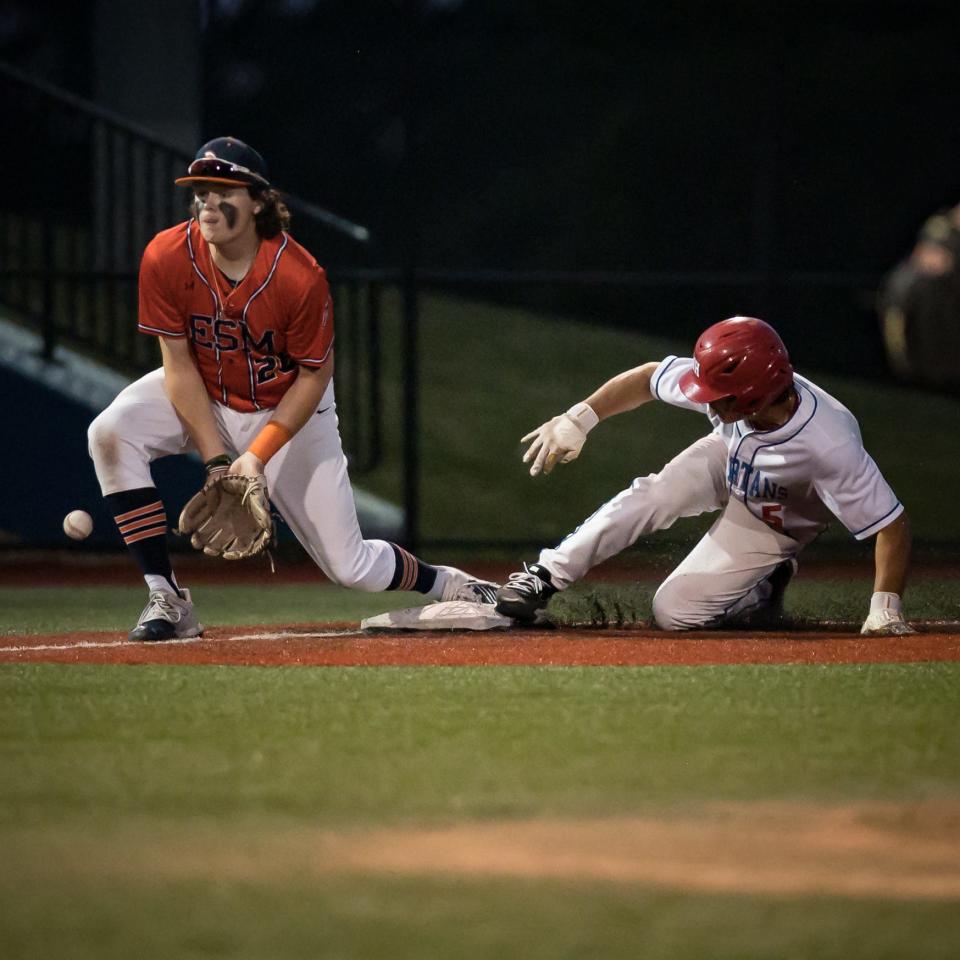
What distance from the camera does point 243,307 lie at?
20.8ft

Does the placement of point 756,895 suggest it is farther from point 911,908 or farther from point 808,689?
point 808,689

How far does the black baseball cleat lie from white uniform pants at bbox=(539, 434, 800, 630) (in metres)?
0.05

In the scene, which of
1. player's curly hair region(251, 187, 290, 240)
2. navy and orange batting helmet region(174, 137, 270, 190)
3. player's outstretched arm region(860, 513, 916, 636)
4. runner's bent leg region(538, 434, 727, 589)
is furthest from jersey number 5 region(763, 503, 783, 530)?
navy and orange batting helmet region(174, 137, 270, 190)

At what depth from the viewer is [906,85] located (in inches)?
787

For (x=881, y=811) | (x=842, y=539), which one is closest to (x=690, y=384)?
(x=881, y=811)

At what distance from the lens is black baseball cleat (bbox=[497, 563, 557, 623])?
6797 millimetres

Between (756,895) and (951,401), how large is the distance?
16.0m

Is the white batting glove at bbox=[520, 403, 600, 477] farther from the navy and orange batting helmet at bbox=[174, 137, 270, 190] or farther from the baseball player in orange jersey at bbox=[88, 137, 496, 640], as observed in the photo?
the navy and orange batting helmet at bbox=[174, 137, 270, 190]

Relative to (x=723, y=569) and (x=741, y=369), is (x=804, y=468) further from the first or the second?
(x=723, y=569)

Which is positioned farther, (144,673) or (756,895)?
(144,673)

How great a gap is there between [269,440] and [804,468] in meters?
1.87

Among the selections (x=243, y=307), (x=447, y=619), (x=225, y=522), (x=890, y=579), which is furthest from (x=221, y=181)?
(x=890, y=579)

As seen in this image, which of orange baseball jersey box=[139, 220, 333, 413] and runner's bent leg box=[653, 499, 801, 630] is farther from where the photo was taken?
runner's bent leg box=[653, 499, 801, 630]

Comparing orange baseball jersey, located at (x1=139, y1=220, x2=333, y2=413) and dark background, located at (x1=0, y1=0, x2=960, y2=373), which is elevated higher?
dark background, located at (x1=0, y1=0, x2=960, y2=373)
